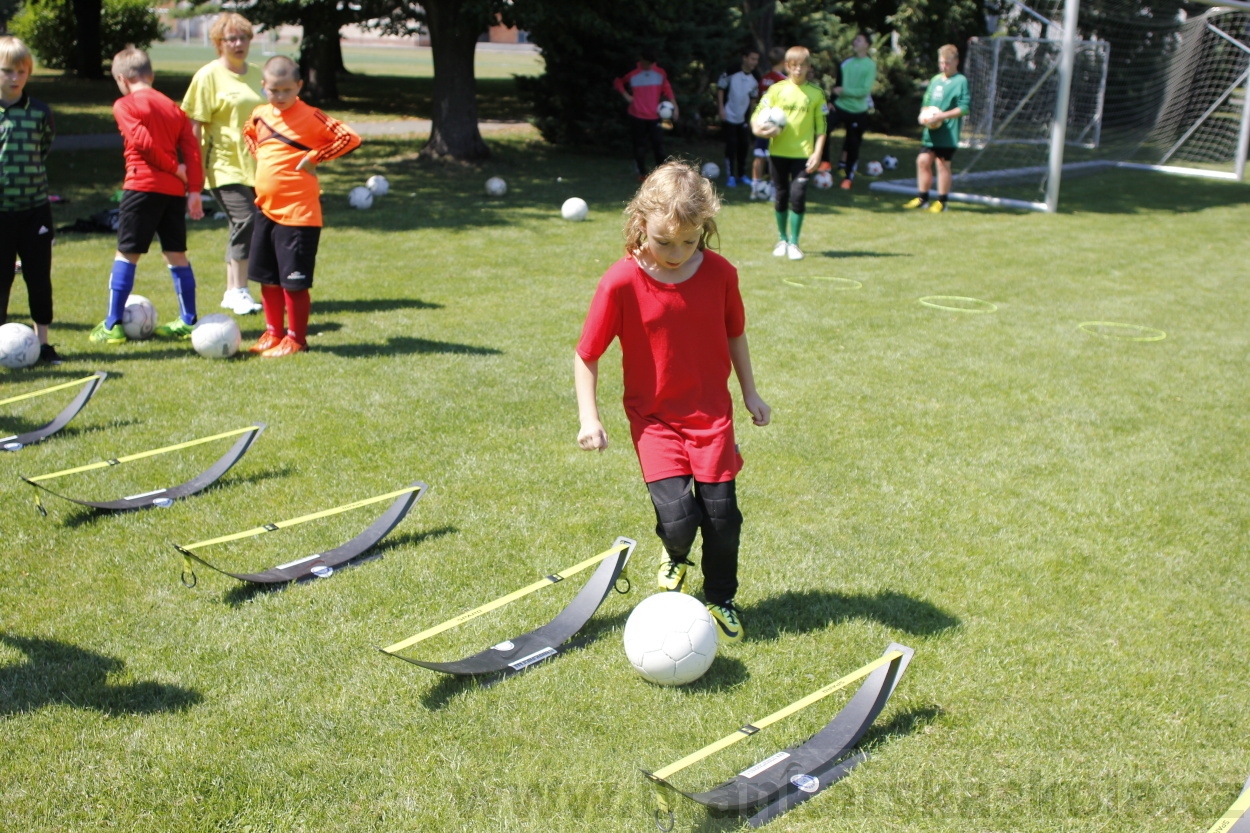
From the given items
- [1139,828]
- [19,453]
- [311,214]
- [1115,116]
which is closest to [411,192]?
[311,214]

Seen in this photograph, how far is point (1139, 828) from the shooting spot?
3111 millimetres

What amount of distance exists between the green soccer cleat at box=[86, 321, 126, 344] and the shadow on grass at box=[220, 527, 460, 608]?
410cm

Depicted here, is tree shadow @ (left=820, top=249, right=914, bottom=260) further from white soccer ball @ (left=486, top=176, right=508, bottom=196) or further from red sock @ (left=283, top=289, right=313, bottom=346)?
red sock @ (left=283, top=289, right=313, bottom=346)

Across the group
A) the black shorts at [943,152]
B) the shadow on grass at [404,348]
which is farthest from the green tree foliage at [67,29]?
the shadow on grass at [404,348]

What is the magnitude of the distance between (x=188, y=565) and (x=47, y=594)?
580 millimetres

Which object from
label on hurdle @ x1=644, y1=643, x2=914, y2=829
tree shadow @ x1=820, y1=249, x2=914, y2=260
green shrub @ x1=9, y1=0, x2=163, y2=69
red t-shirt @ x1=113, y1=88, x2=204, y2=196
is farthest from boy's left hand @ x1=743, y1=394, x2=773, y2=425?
green shrub @ x1=9, y1=0, x2=163, y2=69

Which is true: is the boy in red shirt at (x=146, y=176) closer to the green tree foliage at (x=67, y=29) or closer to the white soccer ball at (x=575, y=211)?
the white soccer ball at (x=575, y=211)

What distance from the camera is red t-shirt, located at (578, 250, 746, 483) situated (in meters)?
3.83

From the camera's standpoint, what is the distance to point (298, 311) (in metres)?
7.57

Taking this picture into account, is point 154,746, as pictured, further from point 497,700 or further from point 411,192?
point 411,192

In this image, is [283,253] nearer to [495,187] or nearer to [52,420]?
[52,420]

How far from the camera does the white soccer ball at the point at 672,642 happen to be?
368cm

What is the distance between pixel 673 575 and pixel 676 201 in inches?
61.8

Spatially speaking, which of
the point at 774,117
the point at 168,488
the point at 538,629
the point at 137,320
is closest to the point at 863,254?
the point at 774,117
